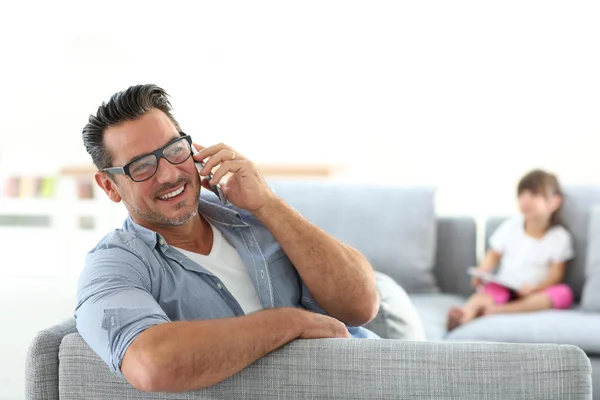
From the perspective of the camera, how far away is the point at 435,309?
293 centimetres

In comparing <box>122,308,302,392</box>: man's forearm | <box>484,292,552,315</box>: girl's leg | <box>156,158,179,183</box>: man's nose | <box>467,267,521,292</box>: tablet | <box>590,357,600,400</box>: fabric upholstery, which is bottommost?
<box>590,357,600,400</box>: fabric upholstery

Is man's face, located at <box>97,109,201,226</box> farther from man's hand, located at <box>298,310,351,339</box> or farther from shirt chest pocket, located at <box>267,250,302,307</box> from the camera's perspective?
man's hand, located at <box>298,310,351,339</box>

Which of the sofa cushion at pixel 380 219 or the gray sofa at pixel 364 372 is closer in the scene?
the gray sofa at pixel 364 372

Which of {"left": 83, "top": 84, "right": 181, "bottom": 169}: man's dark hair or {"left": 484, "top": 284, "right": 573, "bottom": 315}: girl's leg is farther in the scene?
{"left": 484, "top": 284, "right": 573, "bottom": 315}: girl's leg

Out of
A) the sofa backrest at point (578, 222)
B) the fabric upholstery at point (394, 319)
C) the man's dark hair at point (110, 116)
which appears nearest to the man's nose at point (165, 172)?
the man's dark hair at point (110, 116)

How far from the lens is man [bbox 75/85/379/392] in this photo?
1.46 m

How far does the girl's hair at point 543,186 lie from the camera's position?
306cm

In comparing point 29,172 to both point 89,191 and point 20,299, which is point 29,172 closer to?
point 89,191

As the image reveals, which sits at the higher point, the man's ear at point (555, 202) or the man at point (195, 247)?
the man at point (195, 247)

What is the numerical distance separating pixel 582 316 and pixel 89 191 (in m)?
3.85

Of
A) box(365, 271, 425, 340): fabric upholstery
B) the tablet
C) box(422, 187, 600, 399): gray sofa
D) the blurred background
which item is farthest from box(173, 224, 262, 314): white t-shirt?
the blurred background

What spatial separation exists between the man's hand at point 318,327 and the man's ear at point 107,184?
0.59 meters

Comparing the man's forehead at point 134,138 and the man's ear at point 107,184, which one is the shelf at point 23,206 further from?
the man's forehead at point 134,138

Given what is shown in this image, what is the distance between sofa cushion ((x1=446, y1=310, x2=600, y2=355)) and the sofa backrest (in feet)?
1.02
